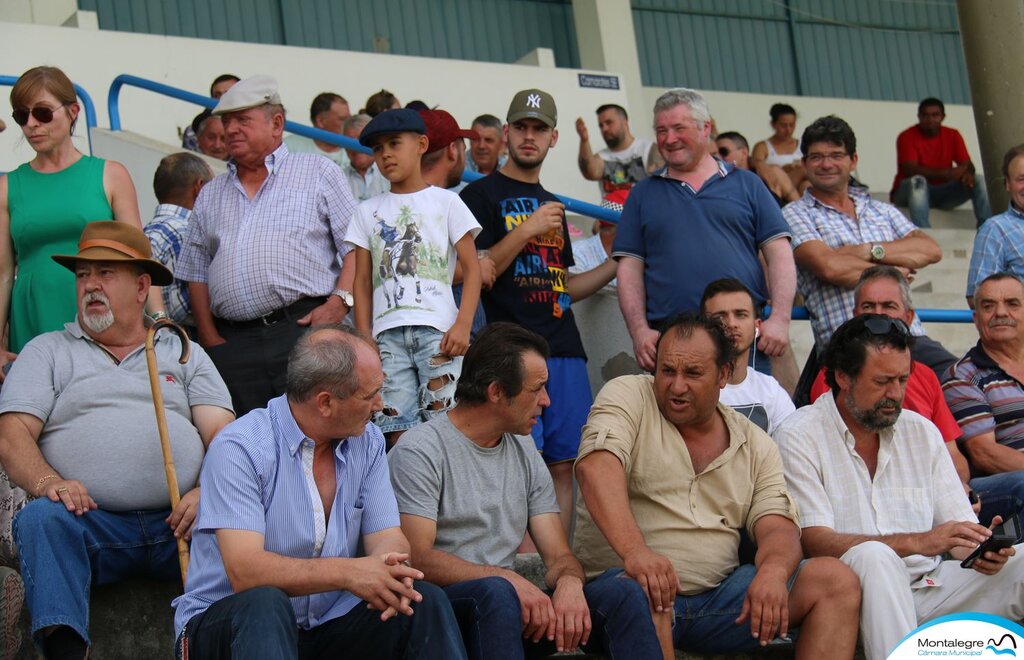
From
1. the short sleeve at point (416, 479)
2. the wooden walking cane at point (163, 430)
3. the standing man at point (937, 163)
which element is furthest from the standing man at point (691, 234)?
the standing man at point (937, 163)

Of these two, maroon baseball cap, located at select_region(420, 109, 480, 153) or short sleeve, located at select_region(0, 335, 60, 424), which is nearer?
short sleeve, located at select_region(0, 335, 60, 424)

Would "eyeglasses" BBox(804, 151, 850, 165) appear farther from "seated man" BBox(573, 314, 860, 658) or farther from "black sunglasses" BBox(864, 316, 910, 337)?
"seated man" BBox(573, 314, 860, 658)

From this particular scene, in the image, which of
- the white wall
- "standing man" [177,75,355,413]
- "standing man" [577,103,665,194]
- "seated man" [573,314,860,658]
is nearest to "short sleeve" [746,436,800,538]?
"seated man" [573,314,860,658]

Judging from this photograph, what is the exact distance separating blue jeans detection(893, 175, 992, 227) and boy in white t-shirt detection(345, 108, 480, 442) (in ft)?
23.3

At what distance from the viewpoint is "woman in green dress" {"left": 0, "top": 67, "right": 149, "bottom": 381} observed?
5020mm

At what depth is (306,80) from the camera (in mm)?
10961

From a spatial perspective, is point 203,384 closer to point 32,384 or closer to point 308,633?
point 32,384

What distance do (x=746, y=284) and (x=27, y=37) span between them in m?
6.19

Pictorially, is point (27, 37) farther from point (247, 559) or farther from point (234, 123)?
point (247, 559)

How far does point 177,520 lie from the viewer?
409 centimetres

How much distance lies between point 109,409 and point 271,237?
3.60ft

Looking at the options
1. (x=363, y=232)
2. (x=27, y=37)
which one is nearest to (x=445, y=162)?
(x=363, y=232)

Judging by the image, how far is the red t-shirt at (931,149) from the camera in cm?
1204

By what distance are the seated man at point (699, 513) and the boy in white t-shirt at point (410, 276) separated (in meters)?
0.71
